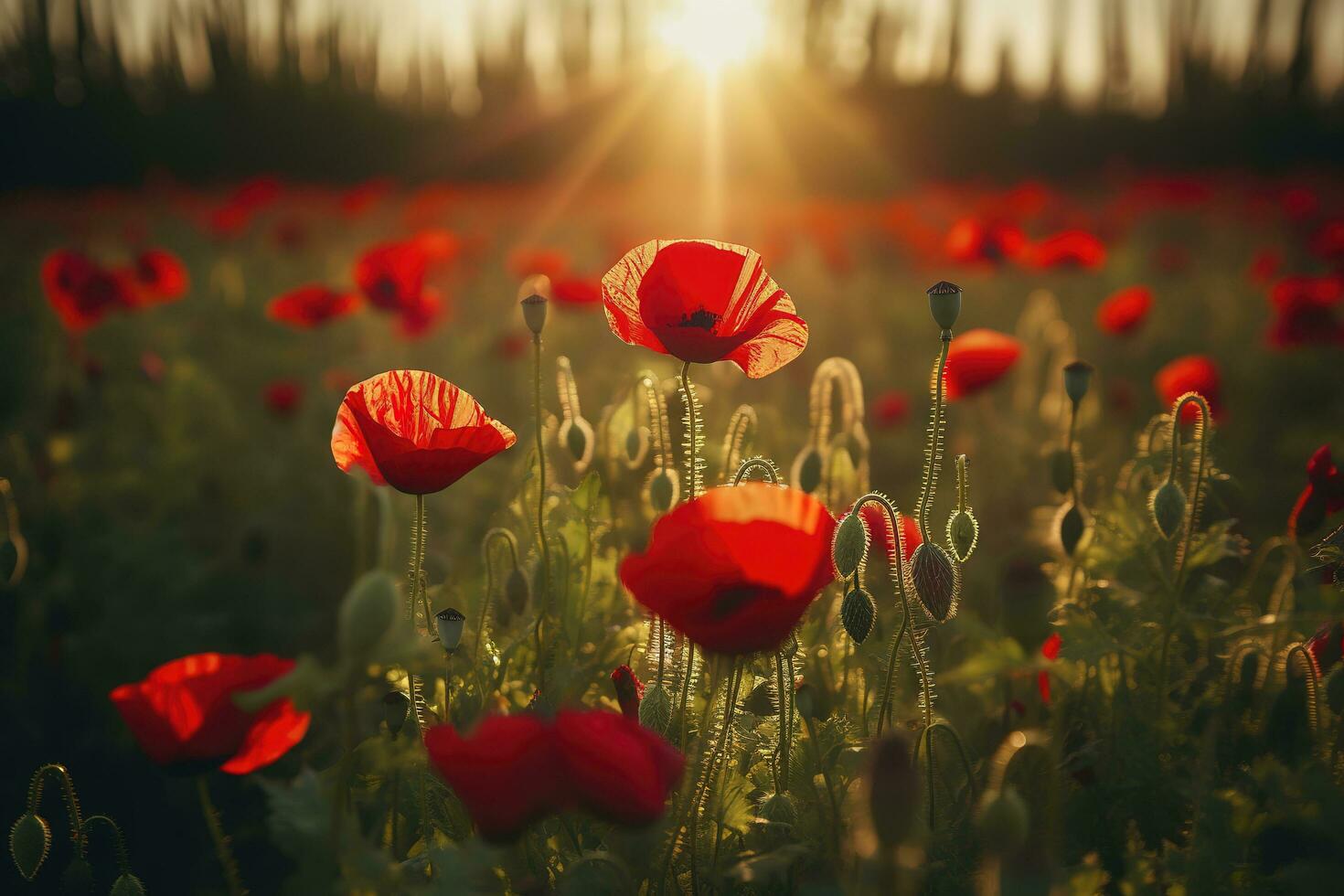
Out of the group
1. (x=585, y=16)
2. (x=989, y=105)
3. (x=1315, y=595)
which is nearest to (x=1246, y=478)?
(x=1315, y=595)

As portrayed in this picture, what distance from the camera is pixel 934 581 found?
1228 millimetres

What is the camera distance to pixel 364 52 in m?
20.9

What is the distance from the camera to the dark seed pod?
122 cm

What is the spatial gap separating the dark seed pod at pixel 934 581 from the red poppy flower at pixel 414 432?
0.50m

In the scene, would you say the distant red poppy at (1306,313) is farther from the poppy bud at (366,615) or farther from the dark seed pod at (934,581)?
the poppy bud at (366,615)

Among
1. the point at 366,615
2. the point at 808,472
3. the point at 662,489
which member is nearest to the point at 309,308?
the point at 662,489

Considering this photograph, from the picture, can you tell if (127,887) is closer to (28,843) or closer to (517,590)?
(28,843)

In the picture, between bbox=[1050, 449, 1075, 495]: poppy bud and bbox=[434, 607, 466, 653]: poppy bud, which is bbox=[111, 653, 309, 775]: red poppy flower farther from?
bbox=[1050, 449, 1075, 495]: poppy bud

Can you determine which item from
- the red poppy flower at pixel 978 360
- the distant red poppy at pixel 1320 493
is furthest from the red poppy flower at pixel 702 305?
the red poppy flower at pixel 978 360

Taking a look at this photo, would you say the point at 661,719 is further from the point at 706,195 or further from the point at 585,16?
the point at 585,16

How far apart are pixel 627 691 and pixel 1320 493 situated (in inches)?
42.3

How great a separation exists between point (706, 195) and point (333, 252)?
487 cm

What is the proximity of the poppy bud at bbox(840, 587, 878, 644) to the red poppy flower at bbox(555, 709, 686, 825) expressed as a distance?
15.8 inches

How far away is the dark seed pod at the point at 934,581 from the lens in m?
1.22
